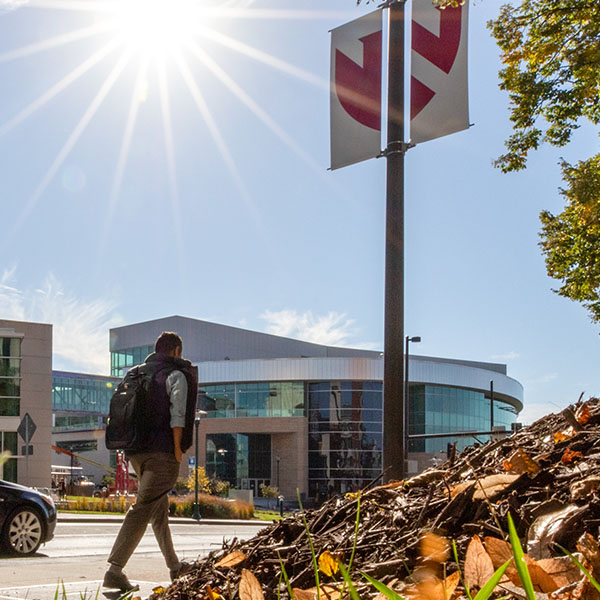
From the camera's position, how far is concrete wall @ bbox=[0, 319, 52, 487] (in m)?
51.3

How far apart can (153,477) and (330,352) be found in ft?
302

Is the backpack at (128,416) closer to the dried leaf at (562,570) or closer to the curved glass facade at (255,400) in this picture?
the dried leaf at (562,570)

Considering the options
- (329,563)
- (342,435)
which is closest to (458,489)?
(329,563)

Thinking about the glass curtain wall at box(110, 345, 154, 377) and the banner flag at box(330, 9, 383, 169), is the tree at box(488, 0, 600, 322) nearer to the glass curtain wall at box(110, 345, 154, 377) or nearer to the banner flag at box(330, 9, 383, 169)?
the banner flag at box(330, 9, 383, 169)

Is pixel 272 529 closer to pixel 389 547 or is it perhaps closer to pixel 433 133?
pixel 389 547

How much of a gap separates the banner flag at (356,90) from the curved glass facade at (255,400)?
65.7m

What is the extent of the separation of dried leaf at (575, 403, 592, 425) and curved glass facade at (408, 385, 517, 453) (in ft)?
226

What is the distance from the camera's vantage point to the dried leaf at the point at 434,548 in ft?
6.63

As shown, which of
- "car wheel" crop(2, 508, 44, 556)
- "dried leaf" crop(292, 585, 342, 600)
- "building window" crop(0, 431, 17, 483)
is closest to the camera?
"dried leaf" crop(292, 585, 342, 600)

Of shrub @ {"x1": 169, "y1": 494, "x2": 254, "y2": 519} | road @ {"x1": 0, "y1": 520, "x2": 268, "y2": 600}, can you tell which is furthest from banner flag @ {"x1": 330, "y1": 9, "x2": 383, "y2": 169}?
shrub @ {"x1": 169, "y1": 494, "x2": 254, "y2": 519}

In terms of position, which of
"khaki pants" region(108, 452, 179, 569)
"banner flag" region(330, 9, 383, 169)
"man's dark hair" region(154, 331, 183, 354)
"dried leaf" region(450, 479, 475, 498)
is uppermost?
"banner flag" region(330, 9, 383, 169)

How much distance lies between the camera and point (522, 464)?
2400mm

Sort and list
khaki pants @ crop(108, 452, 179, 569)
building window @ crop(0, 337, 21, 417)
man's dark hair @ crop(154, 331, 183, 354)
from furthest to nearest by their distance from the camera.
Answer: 1. building window @ crop(0, 337, 21, 417)
2. man's dark hair @ crop(154, 331, 183, 354)
3. khaki pants @ crop(108, 452, 179, 569)

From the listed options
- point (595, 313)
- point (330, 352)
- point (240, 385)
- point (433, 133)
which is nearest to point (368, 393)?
point (240, 385)
